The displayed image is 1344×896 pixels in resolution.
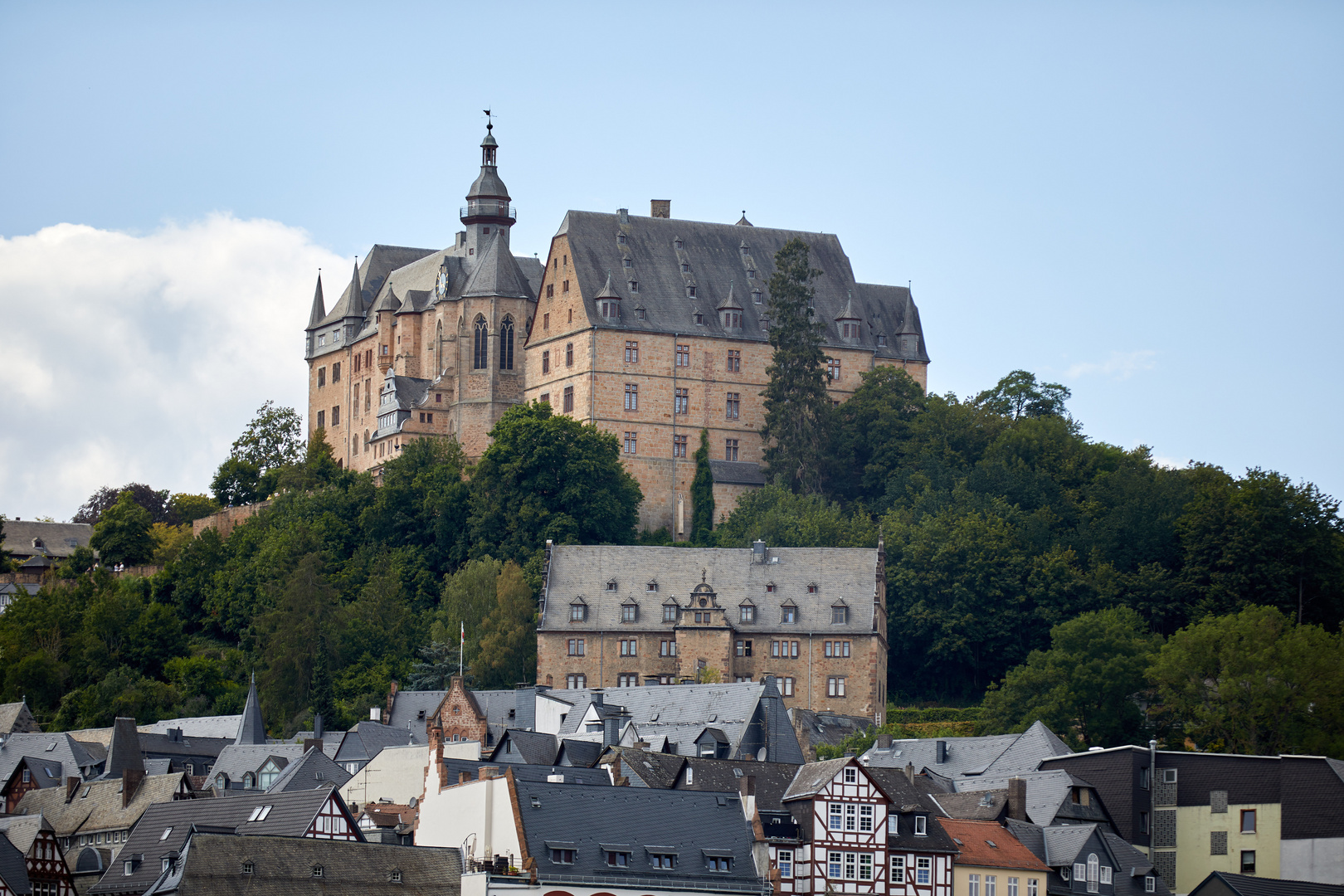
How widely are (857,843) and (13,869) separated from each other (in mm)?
23690

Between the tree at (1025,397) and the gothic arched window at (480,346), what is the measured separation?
26.0 metres

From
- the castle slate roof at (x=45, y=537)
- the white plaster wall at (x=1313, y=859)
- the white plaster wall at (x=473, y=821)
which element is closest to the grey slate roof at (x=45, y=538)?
the castle slate roof at (x=45, y=537)

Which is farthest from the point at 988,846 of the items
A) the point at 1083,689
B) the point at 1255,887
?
the point at 1083,689

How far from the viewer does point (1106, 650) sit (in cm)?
9506

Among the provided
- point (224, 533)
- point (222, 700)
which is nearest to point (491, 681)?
point (222, 700)

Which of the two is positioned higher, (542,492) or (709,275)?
(709,275)

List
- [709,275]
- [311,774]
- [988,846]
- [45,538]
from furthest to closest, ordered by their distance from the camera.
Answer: [45,538]
[709,275]
[311,774]
[988,846]

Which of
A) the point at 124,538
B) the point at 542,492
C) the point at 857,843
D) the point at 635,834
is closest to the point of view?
the point at 635,834

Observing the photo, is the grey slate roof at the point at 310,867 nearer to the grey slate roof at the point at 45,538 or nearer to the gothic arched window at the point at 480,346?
the gothic arched window at the point at 480,346

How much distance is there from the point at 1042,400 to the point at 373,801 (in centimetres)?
5956

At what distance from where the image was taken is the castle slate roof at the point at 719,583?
335ft

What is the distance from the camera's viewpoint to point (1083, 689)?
93.5 metres

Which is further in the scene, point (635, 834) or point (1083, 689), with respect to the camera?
point (1083, 689)

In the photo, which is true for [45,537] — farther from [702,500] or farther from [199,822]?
[199,822]
